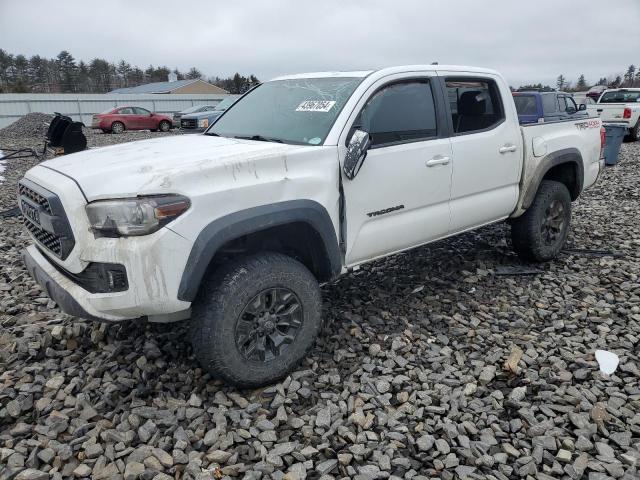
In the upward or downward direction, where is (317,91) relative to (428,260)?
upward

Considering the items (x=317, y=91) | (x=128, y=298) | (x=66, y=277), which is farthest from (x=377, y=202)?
(x=66, y=277)

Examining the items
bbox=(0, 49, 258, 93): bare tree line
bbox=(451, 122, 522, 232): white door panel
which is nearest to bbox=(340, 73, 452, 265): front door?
bbox=(451, 122, 522, 232): white door panel

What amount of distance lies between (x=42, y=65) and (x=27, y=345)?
261ft

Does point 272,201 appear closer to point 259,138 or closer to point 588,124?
point 259,138

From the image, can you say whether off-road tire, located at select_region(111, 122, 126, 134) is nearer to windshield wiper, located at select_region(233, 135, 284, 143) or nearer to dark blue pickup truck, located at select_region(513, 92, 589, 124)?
dark blue pickup truck, located at select_region(513, 92, 589, 124)

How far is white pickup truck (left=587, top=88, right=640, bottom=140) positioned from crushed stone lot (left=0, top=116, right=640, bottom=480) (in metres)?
13.6

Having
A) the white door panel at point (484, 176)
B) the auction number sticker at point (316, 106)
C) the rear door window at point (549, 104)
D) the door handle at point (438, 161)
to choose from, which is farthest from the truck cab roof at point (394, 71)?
the rear door window at point (549, 104)

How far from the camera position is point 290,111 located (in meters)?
3.53

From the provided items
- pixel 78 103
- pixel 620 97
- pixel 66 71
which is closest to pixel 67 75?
pixel 66 71

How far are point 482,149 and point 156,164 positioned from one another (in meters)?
2.66

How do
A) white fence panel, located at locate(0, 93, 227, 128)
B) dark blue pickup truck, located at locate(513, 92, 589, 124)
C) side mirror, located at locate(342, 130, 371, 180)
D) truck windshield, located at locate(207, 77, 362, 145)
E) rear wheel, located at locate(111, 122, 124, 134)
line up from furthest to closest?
white fence panel, located at locate(0, 93, 227, 128) → rear wheel, located at locate(111, 122, 124, 134) → dark blue pickup truck, located at locate(513, 92, 589, 124) → truck windshield, located at locate(207, 77, 362, 145) → side mirror, located at locate(342, 130, 371, 180)

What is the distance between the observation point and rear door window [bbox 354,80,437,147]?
11.0ft

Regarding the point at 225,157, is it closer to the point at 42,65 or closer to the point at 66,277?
the point at 66,277

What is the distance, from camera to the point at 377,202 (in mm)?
3252
